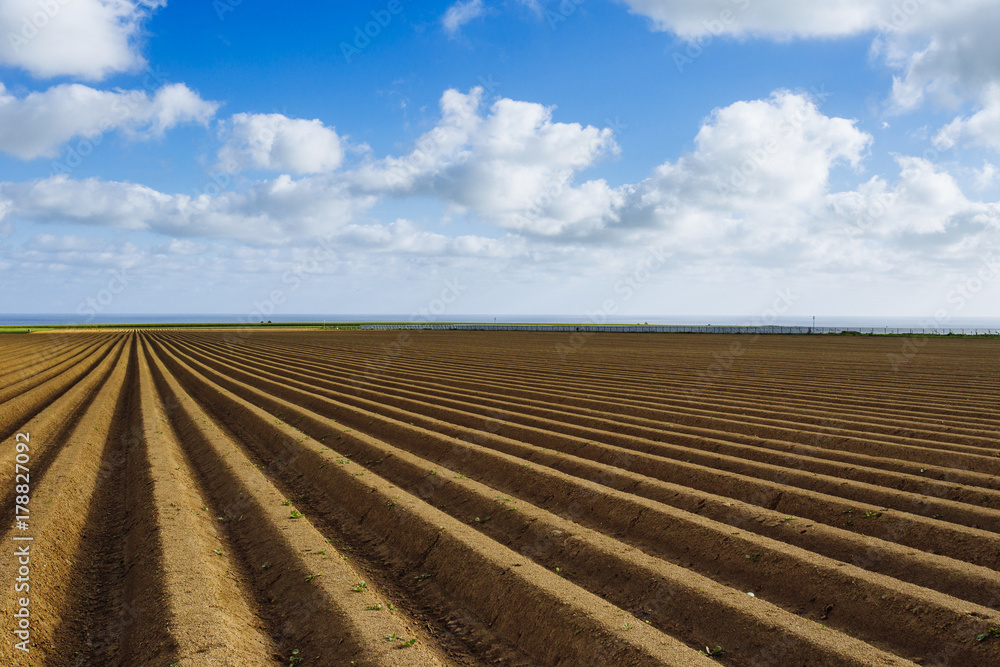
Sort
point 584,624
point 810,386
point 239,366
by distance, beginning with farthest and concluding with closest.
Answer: point 239,366 < point 810,386 < point 584,624

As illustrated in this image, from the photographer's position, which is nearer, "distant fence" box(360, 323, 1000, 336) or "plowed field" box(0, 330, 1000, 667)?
"plowed field" box(0, 330, 1000, 667)

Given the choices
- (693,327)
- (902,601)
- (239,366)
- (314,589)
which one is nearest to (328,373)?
(239,366)

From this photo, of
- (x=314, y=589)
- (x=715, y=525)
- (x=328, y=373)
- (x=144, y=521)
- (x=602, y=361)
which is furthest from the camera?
(x=602, y=361)

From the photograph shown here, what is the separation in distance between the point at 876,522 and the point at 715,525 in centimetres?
166

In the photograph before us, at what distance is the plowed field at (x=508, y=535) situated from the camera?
4297 millimetres

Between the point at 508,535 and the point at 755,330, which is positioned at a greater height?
the point at 755,330

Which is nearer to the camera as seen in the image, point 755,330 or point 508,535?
point 508,535

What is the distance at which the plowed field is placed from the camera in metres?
4.30

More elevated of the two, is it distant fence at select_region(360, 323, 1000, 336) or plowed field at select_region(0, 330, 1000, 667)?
distant fence at select_region(360, 323, 1000, 336)

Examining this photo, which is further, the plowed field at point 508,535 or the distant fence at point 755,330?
the distant fence at point 755,330

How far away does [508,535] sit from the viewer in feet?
20.5

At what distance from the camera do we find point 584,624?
4.35m

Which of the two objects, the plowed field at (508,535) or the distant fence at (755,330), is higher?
the distant fence at (755,330)

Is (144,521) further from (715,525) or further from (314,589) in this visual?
(715,525)
